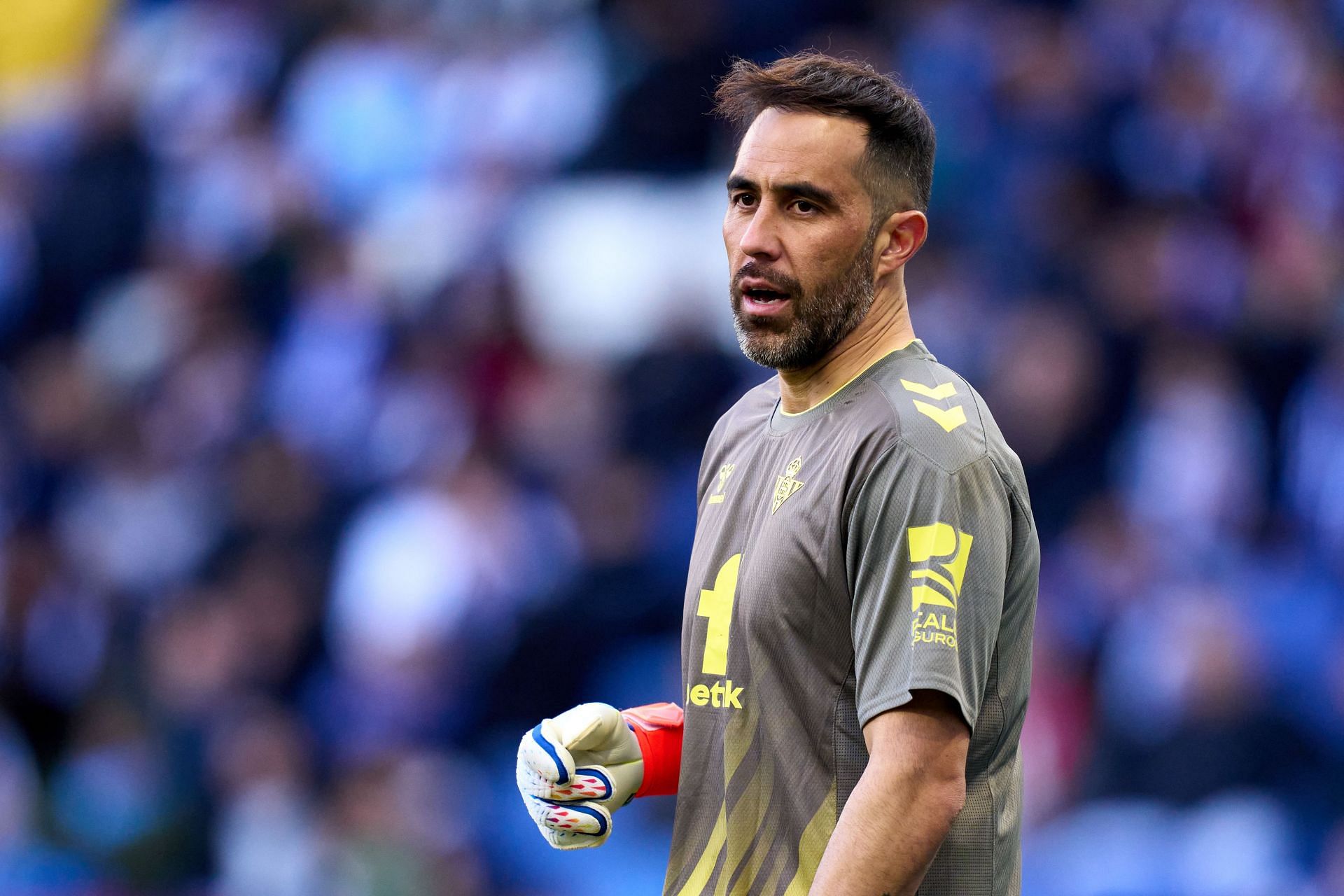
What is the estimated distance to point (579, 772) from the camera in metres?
2.84

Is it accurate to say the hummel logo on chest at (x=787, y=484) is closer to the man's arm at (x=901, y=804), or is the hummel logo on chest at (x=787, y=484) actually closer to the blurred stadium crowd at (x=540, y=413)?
the man's arm at (x=901, y=804)

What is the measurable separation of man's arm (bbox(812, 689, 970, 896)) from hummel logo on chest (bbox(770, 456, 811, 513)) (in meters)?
0.42

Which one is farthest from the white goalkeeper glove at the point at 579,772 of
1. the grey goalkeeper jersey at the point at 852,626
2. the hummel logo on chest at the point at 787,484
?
the hummel logo on chest at the point at 787,484

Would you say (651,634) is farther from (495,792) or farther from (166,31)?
(166,31)

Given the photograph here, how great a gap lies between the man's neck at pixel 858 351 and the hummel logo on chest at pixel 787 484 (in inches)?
5.3

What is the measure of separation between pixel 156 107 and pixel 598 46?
8.08ft

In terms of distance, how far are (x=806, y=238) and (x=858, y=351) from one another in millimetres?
205

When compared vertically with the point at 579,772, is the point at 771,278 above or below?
above

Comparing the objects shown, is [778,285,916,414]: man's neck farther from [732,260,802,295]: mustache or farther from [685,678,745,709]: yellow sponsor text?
[685,678,745,709]: yellow sponsor text

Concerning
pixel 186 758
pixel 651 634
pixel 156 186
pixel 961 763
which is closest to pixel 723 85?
pixel 961 763

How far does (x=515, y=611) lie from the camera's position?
6.97m

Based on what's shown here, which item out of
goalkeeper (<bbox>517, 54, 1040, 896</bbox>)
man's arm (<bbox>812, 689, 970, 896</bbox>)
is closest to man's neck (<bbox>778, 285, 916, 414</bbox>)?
goalkeeper (<bbox>517, 54, 1040, 896</bbox>)

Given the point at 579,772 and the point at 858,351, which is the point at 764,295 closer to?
the point at 858,351

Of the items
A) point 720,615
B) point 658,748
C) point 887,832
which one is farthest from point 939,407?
point 658,748
